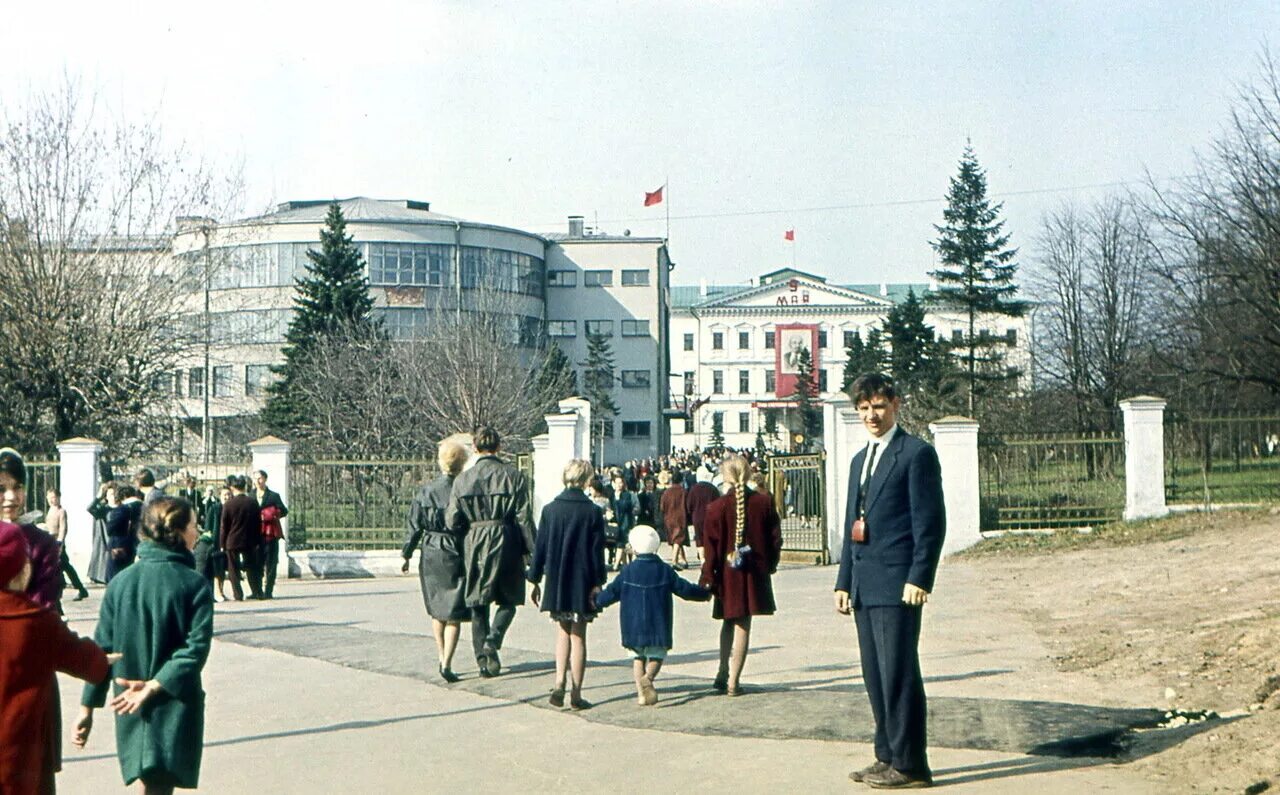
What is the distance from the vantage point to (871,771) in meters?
7.31

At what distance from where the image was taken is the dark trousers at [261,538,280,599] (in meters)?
20.1

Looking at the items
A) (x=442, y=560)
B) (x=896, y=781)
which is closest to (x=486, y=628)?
(x=442, y=560)

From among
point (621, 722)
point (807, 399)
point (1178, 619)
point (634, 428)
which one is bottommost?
point (621, 722)

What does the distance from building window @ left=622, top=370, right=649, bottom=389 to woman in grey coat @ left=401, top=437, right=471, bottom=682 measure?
279ft

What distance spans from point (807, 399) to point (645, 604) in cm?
10031

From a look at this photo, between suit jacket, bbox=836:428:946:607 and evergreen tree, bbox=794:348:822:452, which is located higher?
evergreen tree, bbox=794:348:822:452

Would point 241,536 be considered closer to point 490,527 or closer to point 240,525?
point 240,525

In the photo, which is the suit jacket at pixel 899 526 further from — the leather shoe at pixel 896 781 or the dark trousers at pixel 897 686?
the leather shoe at pixel 896 781

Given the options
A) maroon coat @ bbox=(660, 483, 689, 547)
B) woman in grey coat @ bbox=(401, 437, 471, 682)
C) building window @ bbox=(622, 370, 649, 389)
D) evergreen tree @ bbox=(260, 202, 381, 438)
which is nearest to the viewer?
woman in grey coat @ bbox=(401, 437, 471, 682)

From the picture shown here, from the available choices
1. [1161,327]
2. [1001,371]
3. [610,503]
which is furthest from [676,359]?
[610,503]

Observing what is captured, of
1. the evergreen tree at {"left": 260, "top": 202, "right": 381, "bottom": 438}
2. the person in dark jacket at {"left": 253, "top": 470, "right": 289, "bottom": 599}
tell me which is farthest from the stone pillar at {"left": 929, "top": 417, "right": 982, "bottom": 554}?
the evergreen tree at {"left": 260, "top": 202, "right": 381, "bottom": 438}

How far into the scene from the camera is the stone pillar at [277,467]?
2439 centimetres

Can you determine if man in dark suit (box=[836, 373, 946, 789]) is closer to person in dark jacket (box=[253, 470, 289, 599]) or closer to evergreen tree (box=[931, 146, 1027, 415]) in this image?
person in dark jacket (box=[253, 470, 289, 599])

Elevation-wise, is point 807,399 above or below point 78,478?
above
